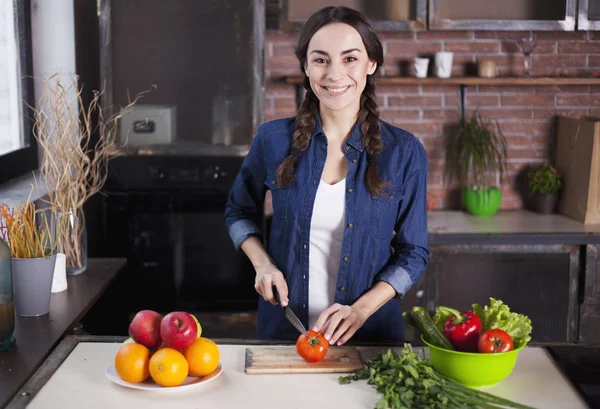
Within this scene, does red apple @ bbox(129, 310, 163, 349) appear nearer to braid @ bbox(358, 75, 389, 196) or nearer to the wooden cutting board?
the wooden cutting board

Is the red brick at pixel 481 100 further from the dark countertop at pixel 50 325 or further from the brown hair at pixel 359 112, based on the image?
the dark countertop at pixel 50 325

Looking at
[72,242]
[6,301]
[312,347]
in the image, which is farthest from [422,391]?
[72,242]

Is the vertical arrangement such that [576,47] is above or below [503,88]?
above

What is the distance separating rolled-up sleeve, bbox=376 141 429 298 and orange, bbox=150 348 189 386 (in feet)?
2.29

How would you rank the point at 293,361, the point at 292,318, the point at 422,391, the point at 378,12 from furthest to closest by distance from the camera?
the point at 378,12
the point at 292,318
the point at 293,361
the point at 422,391

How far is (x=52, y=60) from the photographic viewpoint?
3422 millimetres

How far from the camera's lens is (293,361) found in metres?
1.70

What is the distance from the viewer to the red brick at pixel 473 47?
3928 millimetres

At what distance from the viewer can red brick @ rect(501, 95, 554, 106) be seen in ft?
13.1

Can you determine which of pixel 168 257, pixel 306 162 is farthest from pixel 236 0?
pixel 306 162

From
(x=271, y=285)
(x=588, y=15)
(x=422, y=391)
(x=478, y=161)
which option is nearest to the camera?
(x=422, y=391)

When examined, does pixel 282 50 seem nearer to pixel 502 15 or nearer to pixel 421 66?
pixel 421 66

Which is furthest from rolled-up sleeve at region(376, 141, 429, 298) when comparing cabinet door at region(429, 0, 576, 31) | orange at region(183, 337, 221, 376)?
cabinet door at region(429, 0, 576, 31)

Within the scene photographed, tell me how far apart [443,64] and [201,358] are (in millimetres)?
2564
